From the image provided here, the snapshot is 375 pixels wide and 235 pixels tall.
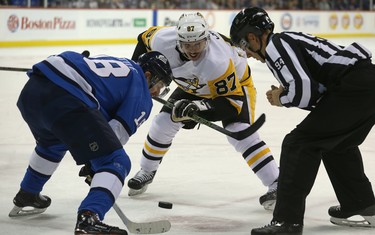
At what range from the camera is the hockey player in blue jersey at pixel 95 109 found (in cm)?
301

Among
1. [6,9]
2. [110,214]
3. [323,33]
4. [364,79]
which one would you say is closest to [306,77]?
[364,79]

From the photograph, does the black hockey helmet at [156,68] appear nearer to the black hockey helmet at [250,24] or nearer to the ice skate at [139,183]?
the black hockey helmet at [250,24]

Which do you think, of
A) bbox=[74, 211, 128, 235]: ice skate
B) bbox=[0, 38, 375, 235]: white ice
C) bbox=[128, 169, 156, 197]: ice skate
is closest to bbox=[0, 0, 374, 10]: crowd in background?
bbox=[0, 38, 375, 235]: white ice

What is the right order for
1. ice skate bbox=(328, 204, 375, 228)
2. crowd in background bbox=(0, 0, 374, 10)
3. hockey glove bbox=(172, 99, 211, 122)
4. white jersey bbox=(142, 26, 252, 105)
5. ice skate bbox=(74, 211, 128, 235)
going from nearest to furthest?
ice skate bbox=(74, 211, 128, 235), ice skate bbox=(328, 204, 375, 228), hockey glove bbox=(172, 99, 211, 122), white jersey bbox=(142, 26, 252, 105), crowd in background bbox=(0, 0, 374, 10)

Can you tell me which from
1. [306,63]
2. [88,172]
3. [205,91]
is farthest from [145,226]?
[205,91]

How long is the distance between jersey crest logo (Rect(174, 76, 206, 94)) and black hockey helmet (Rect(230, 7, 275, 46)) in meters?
0.71

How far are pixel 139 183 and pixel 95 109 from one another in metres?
1.23

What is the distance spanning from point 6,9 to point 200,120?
9.71m

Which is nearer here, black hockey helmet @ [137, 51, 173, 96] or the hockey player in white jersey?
black hockey helmet @ [137, 51, 173, 96]

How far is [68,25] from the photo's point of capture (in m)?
14.0

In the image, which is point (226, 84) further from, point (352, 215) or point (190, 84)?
point (352, 215)

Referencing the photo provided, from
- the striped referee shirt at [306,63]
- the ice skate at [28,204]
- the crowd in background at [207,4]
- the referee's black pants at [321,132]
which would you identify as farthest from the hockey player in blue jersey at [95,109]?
the crowd in background at [207,4]

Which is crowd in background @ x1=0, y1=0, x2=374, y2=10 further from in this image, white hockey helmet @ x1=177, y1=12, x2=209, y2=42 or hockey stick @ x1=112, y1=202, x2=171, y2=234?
hockey stick @ x1=112, y1=202, x2=171, y2=234

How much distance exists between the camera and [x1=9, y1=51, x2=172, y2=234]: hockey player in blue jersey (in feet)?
9.89
